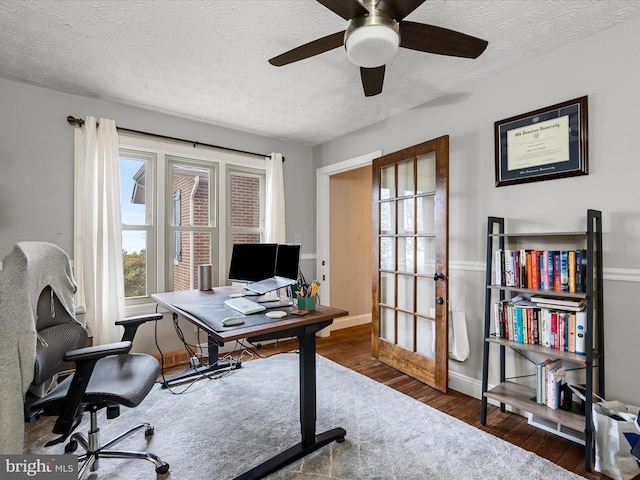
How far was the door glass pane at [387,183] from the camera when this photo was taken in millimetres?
3072

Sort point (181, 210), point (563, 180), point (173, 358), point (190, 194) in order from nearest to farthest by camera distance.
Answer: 1. point (563, 180)
2. point (173, 358)
3. point (181, 210)
4. point (190, 194)

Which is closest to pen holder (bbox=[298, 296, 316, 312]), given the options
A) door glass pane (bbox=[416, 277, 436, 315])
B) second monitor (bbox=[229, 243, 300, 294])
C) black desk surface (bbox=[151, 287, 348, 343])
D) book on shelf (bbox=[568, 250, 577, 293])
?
black desk surface (bbox=[151, 287, 348, 343])

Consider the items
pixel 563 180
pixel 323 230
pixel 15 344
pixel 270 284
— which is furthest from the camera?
pixel 323 230

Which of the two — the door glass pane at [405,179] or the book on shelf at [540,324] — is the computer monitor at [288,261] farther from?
the book on shelf at [540,324]

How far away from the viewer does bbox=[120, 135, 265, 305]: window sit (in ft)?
10.0

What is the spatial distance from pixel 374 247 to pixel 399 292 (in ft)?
1.68

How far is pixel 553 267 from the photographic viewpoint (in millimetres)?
1910

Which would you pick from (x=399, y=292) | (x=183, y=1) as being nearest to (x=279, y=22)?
(x=183, y=1)

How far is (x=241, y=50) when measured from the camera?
82.1 inches

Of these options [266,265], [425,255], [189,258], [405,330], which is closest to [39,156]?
[189,258]

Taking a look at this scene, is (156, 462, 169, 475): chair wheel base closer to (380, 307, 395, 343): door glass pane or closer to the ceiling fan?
(380, 307, 395, 343): door glass pane

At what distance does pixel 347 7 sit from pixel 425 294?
2197mm

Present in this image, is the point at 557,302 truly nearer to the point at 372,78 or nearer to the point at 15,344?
the point at 372,78

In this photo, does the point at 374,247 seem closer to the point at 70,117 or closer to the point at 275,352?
the point at 275,352
